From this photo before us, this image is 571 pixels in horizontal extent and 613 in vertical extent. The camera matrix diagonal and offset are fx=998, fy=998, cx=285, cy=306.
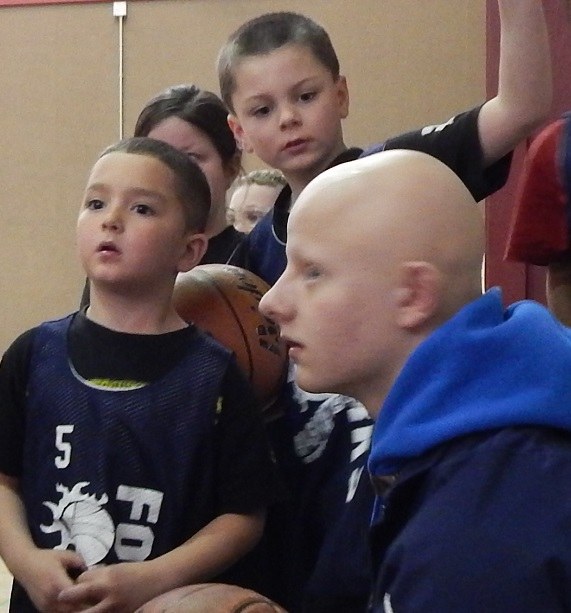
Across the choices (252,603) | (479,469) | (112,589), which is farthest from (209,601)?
(479,469)

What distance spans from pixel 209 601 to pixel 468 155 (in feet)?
2.82

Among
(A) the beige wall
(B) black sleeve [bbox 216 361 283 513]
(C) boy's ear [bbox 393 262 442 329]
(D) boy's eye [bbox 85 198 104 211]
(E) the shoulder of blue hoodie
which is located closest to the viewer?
(E) the shoulder of blue hoodie

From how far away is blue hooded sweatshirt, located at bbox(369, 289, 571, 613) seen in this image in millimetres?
949

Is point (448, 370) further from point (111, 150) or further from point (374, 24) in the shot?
point (374, 24)

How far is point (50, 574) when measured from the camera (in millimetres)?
1625

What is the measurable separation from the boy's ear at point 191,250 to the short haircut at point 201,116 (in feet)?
1.84

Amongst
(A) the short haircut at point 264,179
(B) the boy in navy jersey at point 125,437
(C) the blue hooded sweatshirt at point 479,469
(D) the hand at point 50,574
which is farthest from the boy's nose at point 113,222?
(A) the short haircut at point 264,179

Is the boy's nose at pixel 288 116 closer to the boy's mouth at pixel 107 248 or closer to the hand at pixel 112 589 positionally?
the boy's mouth at pixel 107 248

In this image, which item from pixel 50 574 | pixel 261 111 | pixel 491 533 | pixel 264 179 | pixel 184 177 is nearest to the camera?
pixel 491 533

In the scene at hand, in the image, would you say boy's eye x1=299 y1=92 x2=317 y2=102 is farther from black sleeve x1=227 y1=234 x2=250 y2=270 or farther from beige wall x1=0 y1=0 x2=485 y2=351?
beige wall x1=0 y1=0 x2=485 y2=351

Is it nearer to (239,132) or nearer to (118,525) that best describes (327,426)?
(118,525)

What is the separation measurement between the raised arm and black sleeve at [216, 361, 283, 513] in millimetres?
601

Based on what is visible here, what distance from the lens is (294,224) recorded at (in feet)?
4.07

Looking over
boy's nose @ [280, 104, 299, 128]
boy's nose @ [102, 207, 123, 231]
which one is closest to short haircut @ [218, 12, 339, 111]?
boy's nose @ [280, 104, 299, 128]
